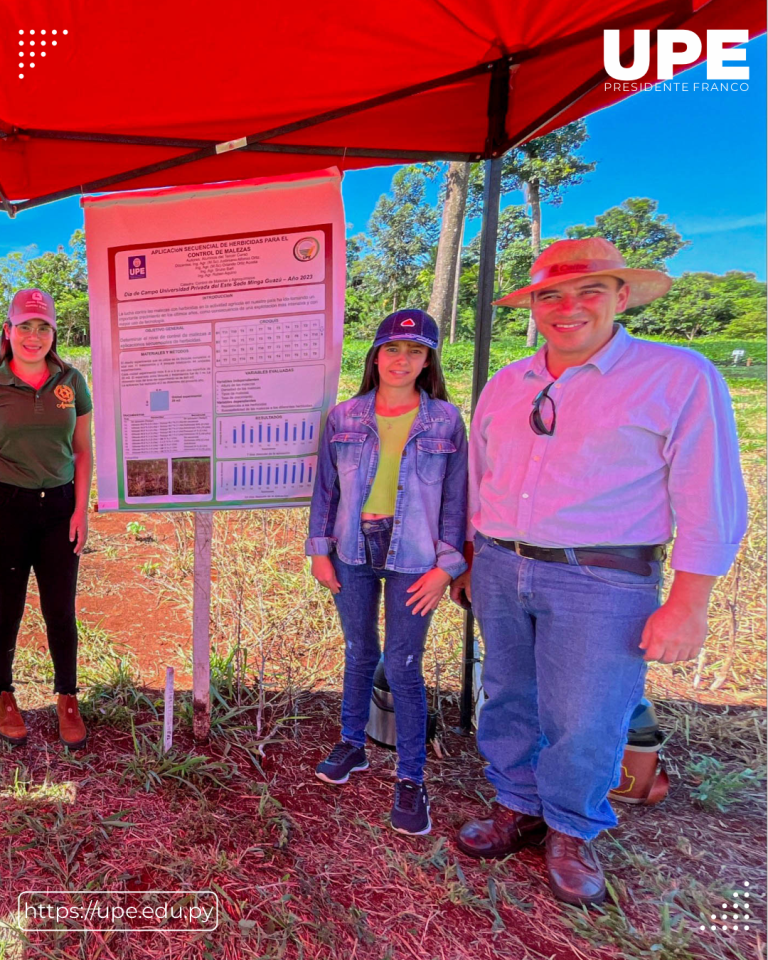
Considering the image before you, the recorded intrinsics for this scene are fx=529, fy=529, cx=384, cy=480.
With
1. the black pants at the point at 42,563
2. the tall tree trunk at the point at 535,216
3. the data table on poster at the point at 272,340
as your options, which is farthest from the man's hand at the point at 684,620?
the tall tree trunk at the point at 535,216

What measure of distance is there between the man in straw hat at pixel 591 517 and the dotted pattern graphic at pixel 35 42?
1630mm

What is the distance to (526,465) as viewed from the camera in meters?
1.59

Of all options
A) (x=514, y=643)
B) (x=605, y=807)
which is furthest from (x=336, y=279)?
(x=605, y=807)

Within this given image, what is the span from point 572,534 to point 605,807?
0.94 metres

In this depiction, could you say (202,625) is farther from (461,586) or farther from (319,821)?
(461,586)

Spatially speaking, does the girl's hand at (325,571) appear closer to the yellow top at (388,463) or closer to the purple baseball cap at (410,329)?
the yellow top at (388,463)

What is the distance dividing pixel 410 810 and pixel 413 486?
1.20 m

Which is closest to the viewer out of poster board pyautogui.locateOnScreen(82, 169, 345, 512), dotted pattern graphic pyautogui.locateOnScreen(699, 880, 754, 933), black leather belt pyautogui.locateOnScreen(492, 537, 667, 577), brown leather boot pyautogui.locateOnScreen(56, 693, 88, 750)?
black leather belt pyautogui.locateOnScreen(492, 537, 667, 577)

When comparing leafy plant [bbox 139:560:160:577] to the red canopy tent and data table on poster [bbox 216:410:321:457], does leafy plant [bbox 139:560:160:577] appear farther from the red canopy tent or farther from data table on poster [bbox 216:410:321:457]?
the red canopy tent

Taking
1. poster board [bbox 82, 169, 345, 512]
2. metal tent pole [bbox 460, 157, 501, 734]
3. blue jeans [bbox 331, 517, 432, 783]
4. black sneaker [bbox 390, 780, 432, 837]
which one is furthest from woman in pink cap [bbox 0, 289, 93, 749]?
metal tent pole [bbox 460, 157, 501, 734]

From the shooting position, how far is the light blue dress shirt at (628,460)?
1353 millimetres

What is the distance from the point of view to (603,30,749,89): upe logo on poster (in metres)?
1.54

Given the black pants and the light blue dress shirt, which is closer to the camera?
the light blue dress shirt

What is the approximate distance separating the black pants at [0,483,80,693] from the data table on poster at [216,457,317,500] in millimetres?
700
